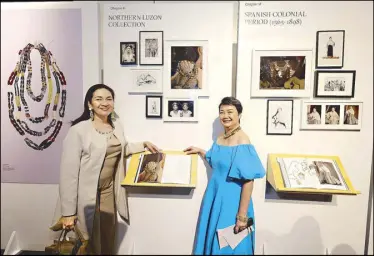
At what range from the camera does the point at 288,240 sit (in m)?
2.45

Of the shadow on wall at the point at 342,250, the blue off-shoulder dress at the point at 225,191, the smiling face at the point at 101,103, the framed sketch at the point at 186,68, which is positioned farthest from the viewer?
the shadow on wall at the point at 342,250

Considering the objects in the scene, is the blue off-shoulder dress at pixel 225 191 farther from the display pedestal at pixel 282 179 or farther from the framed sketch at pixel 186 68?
the framed sketch at pixel 186 68

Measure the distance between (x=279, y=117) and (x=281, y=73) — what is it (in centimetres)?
36

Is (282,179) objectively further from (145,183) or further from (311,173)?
(145,183)

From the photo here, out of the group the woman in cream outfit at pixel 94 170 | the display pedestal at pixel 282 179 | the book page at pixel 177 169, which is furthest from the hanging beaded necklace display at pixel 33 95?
the display pedestal at pixel 282 179

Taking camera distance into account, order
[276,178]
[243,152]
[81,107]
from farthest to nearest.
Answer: [81,107], [276,178], [243,152]

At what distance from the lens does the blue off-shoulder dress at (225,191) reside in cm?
206

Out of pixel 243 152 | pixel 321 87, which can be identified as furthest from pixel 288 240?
pixel 321 87

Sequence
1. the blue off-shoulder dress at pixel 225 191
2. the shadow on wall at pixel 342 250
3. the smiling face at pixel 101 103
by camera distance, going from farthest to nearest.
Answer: the shadow on wall at pixel 342 250 → the smiling face at pixel 101 103 → the blue off-shoulder dress at pixel 225 191

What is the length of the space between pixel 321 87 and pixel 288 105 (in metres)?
0.30

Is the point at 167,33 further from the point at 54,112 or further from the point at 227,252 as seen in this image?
the point at 227,252

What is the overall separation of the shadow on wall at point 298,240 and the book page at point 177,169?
2.76 feet

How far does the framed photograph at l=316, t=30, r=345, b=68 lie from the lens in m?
2.24

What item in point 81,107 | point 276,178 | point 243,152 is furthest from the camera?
point 81,107
